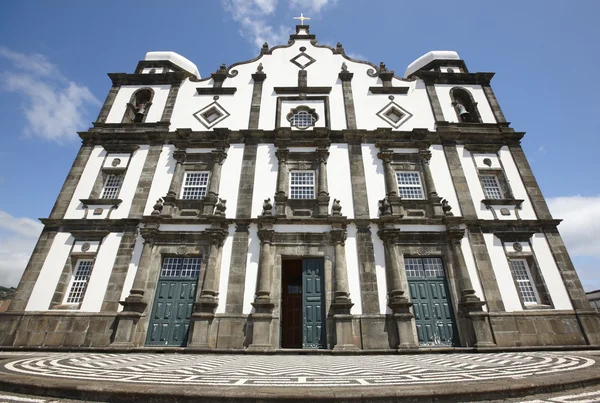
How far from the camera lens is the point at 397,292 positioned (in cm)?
1048

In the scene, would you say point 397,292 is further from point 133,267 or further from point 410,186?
point 133,267

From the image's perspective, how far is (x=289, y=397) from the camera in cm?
333

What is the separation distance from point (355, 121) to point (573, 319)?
11.9m

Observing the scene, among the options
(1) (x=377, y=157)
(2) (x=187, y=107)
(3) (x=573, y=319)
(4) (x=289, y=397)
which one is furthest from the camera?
(2) (x=187, y=107)

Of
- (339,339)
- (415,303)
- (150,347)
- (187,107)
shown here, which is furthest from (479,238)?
(187,107)

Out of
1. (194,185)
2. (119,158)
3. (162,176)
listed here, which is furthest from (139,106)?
(194,185)

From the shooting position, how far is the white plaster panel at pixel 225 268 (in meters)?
10.6

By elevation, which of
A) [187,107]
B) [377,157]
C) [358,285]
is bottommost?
[358,285]

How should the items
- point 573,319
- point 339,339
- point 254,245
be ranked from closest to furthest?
point 339,339, point 573,319, point 254,245

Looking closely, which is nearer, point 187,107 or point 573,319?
point 573,319

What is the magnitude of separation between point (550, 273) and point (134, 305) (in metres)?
16.0

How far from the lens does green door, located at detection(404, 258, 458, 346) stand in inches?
408

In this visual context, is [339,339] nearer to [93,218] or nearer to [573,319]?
[573,319]

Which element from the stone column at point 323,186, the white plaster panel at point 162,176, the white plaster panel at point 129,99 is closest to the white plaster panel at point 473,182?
the stone column at point 323,186
